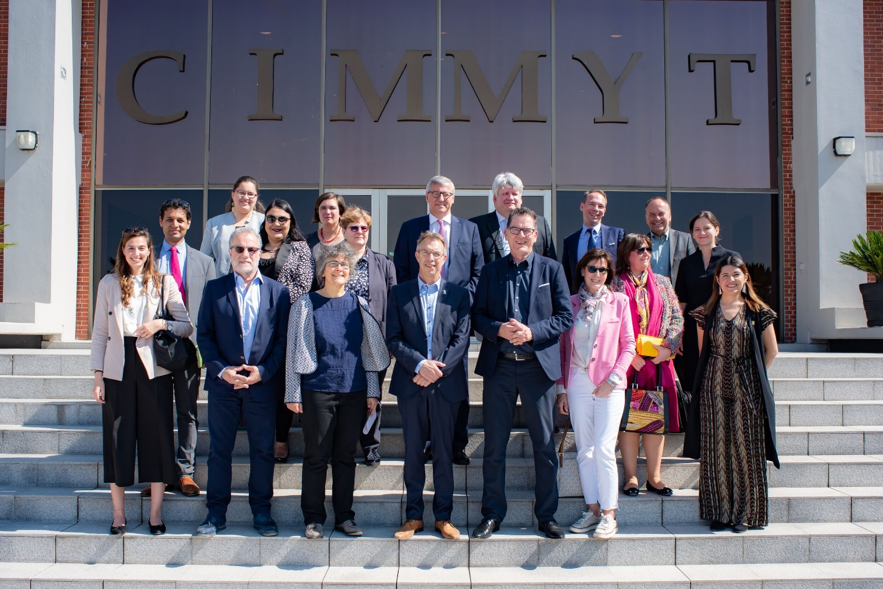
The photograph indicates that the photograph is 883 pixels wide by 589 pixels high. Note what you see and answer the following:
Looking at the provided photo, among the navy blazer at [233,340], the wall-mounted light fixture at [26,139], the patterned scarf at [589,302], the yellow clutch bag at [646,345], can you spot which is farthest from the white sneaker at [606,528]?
the wall-mounted light fixture at [26,139]

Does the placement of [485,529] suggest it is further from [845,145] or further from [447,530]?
[845,145]

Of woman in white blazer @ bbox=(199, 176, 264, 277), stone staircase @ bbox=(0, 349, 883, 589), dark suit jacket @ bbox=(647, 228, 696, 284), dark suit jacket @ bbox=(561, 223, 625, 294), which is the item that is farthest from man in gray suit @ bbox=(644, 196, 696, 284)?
woman in white blazer @ bbox=(199, 176, 264, 277)

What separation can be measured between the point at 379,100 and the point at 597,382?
21.6 feet

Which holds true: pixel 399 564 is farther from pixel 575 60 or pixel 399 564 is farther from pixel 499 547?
pixel 575 60

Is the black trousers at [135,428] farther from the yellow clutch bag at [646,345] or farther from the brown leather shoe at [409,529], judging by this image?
the yellow clutch bag at [646,345]

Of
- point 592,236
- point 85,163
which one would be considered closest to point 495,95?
point 592,236

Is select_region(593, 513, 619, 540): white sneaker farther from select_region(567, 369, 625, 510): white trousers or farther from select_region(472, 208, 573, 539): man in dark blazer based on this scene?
select_region(472, 208, 573, 539): man in dark blazer

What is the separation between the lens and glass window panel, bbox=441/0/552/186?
9234 mm

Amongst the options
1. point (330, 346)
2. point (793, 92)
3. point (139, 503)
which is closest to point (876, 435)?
point (330, 346)

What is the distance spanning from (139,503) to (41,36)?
7.24 m

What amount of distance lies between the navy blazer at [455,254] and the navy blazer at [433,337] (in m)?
0.46

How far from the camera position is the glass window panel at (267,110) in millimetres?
9180

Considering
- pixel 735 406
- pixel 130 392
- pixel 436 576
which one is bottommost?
pixel 436 576

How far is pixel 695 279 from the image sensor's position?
473 centimetres
